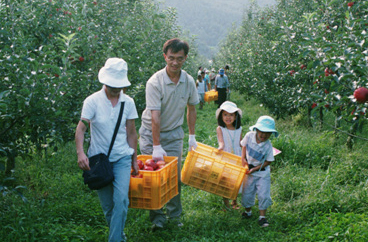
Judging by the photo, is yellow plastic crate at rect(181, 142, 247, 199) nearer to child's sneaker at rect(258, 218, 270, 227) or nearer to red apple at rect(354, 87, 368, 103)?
child's sneaker at rect(258, 218, 270, 227)

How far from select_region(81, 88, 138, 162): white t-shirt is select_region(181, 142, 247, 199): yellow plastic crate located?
92 cm

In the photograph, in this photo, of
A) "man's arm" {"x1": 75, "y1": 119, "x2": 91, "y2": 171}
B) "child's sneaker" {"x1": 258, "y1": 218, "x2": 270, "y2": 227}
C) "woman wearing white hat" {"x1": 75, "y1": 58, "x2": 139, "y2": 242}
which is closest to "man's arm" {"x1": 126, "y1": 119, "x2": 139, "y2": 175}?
"woman wearing white hat" {"x1": 75, "y1": 58, "x2": 139, "y2": 242}

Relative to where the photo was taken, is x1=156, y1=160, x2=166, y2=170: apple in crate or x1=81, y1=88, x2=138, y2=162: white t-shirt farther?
x1=156, y1=160, x2=166, y2=170: apple in crate

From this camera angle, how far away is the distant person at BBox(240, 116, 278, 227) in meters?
4.21

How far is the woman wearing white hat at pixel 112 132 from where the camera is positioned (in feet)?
10.3

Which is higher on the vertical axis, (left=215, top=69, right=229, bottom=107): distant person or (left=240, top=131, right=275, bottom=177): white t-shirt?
(left=240, top=131, right=275, bottom=177): white t-shirt

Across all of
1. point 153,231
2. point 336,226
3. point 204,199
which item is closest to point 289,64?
point 204,199

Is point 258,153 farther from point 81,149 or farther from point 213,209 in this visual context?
point 81,149

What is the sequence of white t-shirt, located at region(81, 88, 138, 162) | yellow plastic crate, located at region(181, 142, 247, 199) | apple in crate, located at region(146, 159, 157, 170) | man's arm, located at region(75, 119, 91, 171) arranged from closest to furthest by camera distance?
man's arm, located at region(75, 119, 91, 171), white t-shirt, located at region(81, 88, 138, 162), apple in crate, located at region(146, 159, 157, 170), yellow plastic crate, located at region(181, 142, 247, 199)

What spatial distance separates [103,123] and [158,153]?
29.7 inches

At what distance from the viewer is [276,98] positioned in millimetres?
8773

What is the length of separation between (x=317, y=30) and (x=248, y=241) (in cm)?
294

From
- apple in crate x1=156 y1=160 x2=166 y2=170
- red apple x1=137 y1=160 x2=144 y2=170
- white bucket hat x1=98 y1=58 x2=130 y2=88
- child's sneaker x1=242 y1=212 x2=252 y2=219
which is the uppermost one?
white bucket hat x1=98 y1=58 x2=130 y2=88

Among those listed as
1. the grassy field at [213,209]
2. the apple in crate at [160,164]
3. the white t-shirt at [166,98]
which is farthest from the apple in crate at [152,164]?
the grassy field at [213,209]
